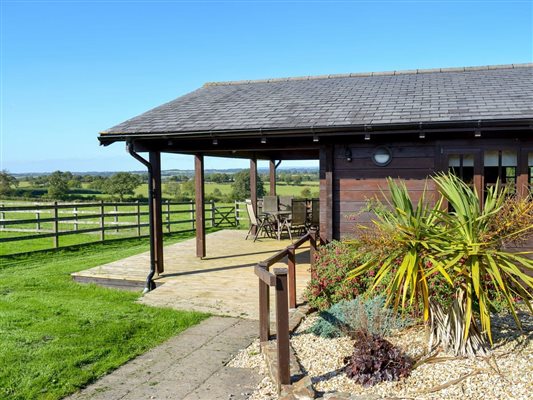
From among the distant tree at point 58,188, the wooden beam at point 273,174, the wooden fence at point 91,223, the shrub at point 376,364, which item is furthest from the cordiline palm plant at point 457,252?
the distant tree at point 58,188

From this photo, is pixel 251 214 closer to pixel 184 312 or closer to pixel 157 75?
pixel 184 312

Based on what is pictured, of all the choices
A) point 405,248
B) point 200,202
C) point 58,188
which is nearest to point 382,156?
point 405,248

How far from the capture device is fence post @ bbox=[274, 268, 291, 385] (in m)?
3.52

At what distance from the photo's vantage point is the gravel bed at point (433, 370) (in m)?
3.33

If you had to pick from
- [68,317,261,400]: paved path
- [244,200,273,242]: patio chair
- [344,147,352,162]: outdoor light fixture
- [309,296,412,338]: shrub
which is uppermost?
[344,147,352,162]: outdoor light fixture

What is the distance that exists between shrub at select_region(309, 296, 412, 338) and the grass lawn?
1743mm

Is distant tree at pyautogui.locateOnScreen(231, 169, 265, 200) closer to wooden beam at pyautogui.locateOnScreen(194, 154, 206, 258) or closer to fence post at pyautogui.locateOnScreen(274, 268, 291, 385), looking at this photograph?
wooden beam at pyautogui.locateOnScreen(194, 154, 206, 258)

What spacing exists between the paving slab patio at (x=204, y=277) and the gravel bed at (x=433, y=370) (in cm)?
169

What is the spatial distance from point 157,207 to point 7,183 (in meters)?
37.4

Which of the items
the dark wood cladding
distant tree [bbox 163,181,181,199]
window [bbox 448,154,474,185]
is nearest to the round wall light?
the dark wood cladding

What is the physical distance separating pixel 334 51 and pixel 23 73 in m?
12.1

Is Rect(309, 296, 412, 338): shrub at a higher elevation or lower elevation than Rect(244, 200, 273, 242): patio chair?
lower

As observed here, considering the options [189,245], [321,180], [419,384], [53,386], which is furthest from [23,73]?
[419,384]

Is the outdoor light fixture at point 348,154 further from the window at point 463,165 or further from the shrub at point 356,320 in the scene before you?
the shrub at point 356,320
